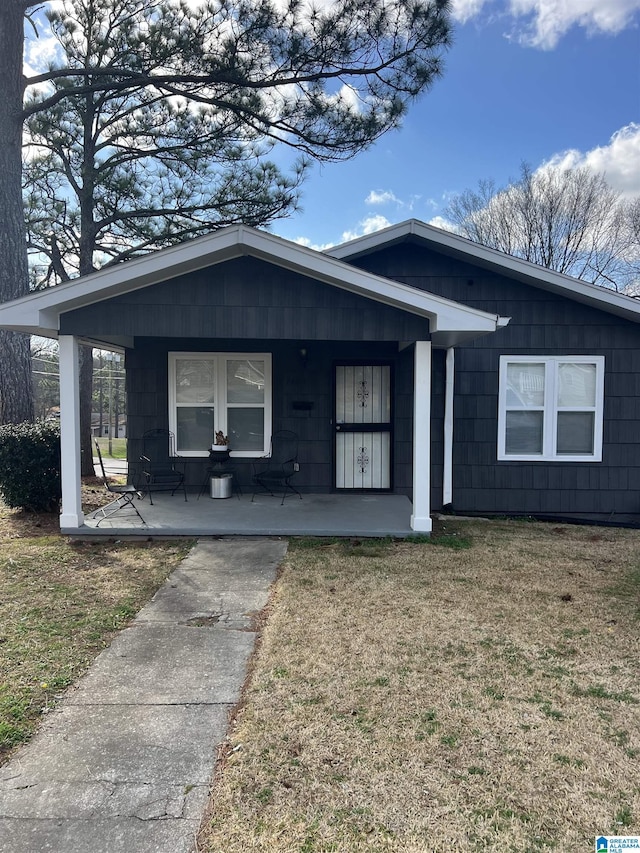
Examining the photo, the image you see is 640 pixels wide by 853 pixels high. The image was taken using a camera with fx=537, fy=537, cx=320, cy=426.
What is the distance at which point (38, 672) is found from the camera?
2871 mm

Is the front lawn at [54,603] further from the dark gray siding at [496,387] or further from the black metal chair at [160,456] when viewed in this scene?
the dark gray siding at [496,387]

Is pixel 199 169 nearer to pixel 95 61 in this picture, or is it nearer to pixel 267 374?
pixel 95 61

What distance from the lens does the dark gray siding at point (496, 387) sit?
6.86 meters

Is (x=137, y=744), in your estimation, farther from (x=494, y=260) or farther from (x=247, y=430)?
(x=494, y=260)

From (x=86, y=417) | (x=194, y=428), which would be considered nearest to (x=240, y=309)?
(x=194, y=428)

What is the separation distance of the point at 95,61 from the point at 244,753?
9.36 m

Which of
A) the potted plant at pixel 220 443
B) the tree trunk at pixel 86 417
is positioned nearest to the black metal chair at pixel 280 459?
the potted plant at pixel 220 443

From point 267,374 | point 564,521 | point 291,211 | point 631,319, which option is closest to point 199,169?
point 291,211

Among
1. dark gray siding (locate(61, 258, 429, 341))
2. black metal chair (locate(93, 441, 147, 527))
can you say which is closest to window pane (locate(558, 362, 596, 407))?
dark gray siding (locate(61, 258, 429, 341))

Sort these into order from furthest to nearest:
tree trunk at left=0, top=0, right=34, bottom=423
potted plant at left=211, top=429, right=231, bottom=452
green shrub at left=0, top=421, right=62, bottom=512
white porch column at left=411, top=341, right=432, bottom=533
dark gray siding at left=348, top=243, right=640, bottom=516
→ 1. tree trunk at left=0, top=0, right=34, bottom=423
2. potted plant at left=211, top=429, right=231, bottom=452
3. dark gray siding at left=348, top=243, right=640, bottom=516
4. green shrub at left=0, top=421, right=62, bottom=512
5. white porch column at left=411, top=341, right=432, bottom=533

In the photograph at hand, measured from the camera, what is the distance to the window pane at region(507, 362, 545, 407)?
6.96 m

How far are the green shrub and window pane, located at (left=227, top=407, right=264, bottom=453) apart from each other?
2175 mm

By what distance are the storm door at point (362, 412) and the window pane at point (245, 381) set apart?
41.7 inches

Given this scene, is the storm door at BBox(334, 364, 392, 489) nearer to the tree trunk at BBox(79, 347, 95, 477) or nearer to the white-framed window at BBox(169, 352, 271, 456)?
the white-framed window at BBox(169, 352, 271, 456)
